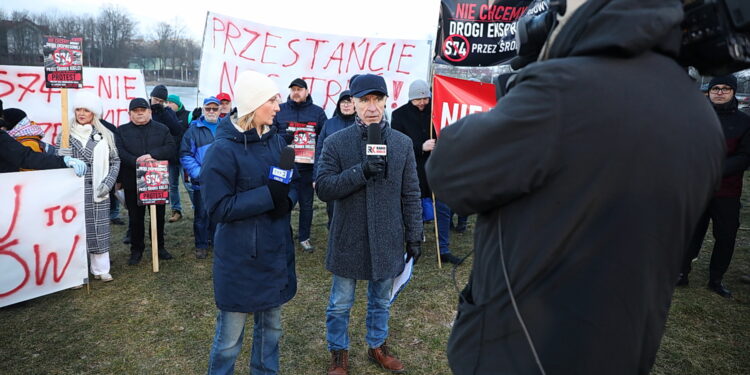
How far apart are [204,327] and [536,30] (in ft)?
12.1

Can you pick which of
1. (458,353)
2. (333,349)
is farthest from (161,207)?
(458,353)

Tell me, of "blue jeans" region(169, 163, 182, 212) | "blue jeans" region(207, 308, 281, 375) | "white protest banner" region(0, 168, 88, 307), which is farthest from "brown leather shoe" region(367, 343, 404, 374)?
"blue jeans" region(169, 163, 182, 212)

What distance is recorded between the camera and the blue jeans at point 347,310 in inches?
122

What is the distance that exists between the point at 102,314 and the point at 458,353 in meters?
4.01

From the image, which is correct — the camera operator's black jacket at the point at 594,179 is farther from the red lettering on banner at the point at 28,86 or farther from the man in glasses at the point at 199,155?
the red lettering on banner at the point at 28,86

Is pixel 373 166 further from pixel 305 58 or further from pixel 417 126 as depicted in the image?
pixel 305 58

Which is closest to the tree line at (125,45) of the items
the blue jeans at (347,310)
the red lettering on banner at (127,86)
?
the red lettering on banner at (127,86)

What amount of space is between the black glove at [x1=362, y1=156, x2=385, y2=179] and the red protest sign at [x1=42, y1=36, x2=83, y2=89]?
→ 3798 millimetres

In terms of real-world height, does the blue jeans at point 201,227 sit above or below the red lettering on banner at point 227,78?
below

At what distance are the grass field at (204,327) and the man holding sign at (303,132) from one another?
33.9 inches

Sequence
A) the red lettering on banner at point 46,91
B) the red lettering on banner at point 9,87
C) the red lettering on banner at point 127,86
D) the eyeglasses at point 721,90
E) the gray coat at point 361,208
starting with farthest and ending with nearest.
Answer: the red lettering on banner at point 127,86 → the red lettering on banner at point 46,91 → the red lettering on banner at point 9,87 → the eyeglasses at point 721,90 → the gray coat at point 361,208

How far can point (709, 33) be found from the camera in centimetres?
109

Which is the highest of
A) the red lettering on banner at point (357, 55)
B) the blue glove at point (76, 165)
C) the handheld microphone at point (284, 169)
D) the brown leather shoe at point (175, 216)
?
the red lettering on banner at point (357, 55)

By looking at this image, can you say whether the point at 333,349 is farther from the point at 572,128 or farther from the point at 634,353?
the point at 572,128
